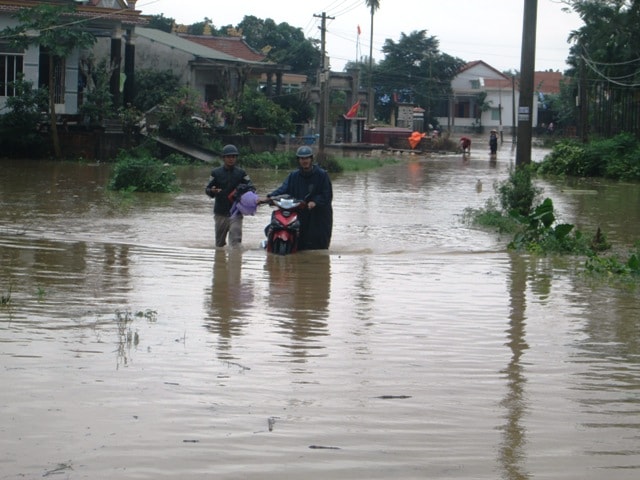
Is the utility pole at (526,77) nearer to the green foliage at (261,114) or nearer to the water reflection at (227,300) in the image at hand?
the water reflection at (227,300)

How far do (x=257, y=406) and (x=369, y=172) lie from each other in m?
31.2

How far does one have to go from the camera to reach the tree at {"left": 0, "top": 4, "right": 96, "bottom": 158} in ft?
111

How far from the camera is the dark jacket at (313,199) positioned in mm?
13141

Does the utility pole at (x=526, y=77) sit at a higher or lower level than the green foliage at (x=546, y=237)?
higher

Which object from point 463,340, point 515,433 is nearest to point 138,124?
point 463,340

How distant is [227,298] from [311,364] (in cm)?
292

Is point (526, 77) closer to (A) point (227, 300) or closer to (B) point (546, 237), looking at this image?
(B) point (546, 237)

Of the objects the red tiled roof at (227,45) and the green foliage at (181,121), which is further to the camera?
the red tiled roof at (227,45)

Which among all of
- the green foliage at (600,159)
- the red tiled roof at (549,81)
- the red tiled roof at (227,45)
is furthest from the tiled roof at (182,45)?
the red tiled roof at (549,81)

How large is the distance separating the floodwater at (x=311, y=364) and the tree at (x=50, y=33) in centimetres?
2061

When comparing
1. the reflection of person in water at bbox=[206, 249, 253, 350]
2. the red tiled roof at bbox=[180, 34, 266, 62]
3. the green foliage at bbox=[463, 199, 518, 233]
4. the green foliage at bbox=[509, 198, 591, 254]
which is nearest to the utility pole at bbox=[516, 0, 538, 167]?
the green foliage at bbox=[463, 199, 518, 233]

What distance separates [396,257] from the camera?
45.5 feet

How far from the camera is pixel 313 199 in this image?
43.0 ft

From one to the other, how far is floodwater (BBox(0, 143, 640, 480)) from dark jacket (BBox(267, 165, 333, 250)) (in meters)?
0.27
